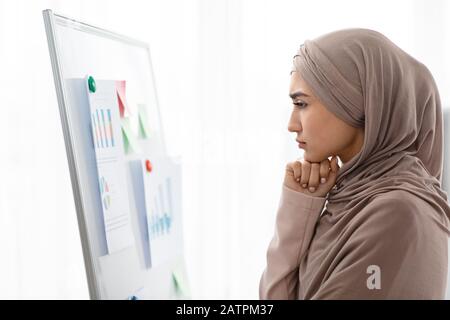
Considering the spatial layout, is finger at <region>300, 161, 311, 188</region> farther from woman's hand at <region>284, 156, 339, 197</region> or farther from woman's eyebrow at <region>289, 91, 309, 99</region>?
woman's eyebrow at <region>289, 91, 309, 99</region>

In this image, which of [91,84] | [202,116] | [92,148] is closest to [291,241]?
[92,148]

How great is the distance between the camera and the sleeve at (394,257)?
3.54 ft

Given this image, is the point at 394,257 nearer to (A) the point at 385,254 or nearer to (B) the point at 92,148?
(A) the point at 385,254

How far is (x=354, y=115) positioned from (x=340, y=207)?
0.23m

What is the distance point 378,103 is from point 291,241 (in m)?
0.40

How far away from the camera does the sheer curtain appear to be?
2322mm

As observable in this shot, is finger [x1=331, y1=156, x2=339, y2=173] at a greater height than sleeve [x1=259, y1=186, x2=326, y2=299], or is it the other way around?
finger [x1=331, y1=156, x2=339, y2=173]

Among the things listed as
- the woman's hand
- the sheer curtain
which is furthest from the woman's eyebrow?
the sheer curtain

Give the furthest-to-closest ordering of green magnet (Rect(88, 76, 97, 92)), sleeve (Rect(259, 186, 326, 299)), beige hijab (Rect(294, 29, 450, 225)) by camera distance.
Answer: green magnet (Rect(88, 76, 97, 92)) → sleeve (Rect(259, 186, 326, 299)) → beige hijab (Rect(294, 29, 450, 225))

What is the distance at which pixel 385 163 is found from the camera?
4.05 feet

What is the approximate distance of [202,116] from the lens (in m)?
2.62

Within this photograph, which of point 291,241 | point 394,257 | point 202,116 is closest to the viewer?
point 394,257

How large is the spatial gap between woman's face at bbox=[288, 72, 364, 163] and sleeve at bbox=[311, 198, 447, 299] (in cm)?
22
